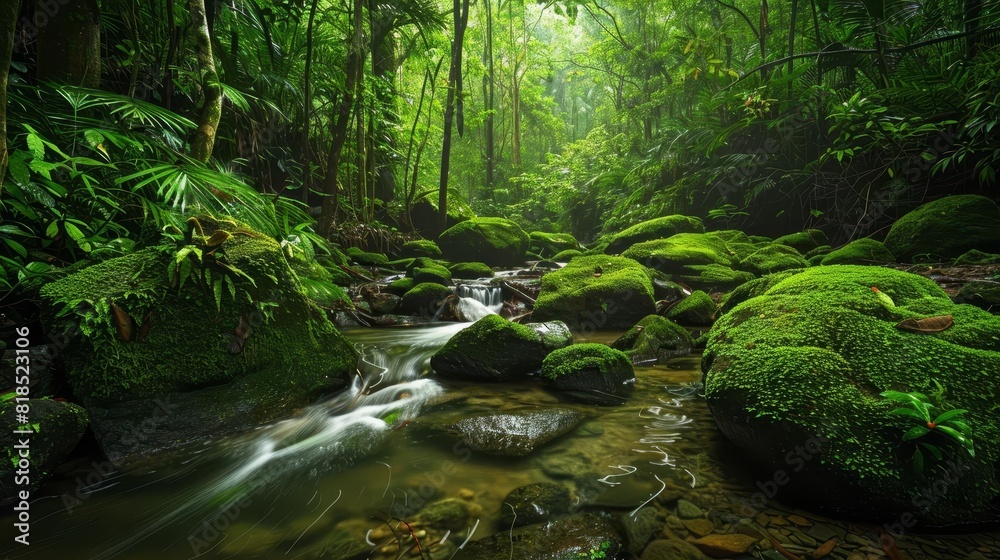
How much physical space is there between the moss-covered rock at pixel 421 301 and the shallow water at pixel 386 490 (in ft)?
10.8

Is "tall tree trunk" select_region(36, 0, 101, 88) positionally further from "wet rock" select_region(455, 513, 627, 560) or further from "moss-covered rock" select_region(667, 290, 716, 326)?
"moss-covered rock" select_region(667, 290, 716, 326)

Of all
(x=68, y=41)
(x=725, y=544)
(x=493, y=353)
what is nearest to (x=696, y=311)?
(x=493, y=353)

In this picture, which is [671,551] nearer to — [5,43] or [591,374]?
[591,374]

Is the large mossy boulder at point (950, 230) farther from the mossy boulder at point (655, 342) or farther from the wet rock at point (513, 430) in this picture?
the wet rock at point (513, 430)

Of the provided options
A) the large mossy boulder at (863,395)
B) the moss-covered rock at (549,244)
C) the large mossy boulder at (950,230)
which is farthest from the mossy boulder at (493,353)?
the moss-covered rock at (549,244)

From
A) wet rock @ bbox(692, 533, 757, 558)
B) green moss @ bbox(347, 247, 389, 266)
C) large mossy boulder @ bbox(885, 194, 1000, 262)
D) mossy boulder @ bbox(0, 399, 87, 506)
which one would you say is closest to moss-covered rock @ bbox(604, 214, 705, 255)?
large mossy boulder @ bbox(885, 194, 1000, 262)

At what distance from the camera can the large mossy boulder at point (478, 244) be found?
1048 cm

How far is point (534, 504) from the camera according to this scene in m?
1.92

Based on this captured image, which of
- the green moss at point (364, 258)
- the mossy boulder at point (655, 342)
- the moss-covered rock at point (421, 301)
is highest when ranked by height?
the green moss at point (364, 258)

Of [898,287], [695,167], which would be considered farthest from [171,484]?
[695,167]

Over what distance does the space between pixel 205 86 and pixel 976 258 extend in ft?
28.2

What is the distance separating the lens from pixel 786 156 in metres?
8.84

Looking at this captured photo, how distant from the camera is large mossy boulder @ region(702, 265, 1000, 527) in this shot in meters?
1.63

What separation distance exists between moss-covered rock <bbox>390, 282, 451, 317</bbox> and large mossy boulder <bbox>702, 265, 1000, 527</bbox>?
14.7ft
